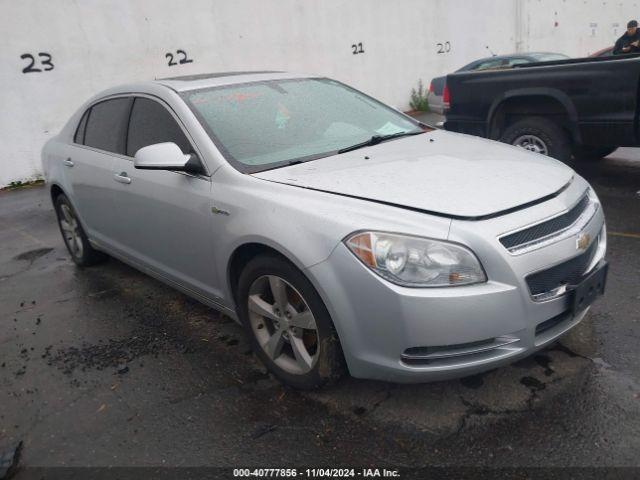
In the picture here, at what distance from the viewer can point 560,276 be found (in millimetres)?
2498

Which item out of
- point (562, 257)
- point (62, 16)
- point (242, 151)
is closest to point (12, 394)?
point (242, 151)

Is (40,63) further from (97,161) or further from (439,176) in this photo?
(439,176)

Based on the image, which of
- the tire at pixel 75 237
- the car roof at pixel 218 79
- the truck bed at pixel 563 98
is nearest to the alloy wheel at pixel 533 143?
the truck bed at pixel 563 98

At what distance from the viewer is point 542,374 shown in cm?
288

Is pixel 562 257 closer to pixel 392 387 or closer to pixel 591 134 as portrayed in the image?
pixel 392 387

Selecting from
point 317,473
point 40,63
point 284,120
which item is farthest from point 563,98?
point 40,63

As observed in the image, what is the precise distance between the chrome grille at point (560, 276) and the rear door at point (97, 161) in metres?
3.01

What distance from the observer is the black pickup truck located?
5465mm

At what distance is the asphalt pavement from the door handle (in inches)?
38.8

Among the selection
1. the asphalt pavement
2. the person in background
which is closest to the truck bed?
the asphalt pavement

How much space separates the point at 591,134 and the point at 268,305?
4408mm

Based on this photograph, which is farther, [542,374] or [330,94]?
[330,94]

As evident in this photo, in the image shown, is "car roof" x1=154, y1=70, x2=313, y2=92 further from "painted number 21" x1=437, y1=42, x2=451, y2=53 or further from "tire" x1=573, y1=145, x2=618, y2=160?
"painted number 21" x1=437, y1=42, x2=451, y2=53

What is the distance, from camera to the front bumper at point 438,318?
2.31 metres
